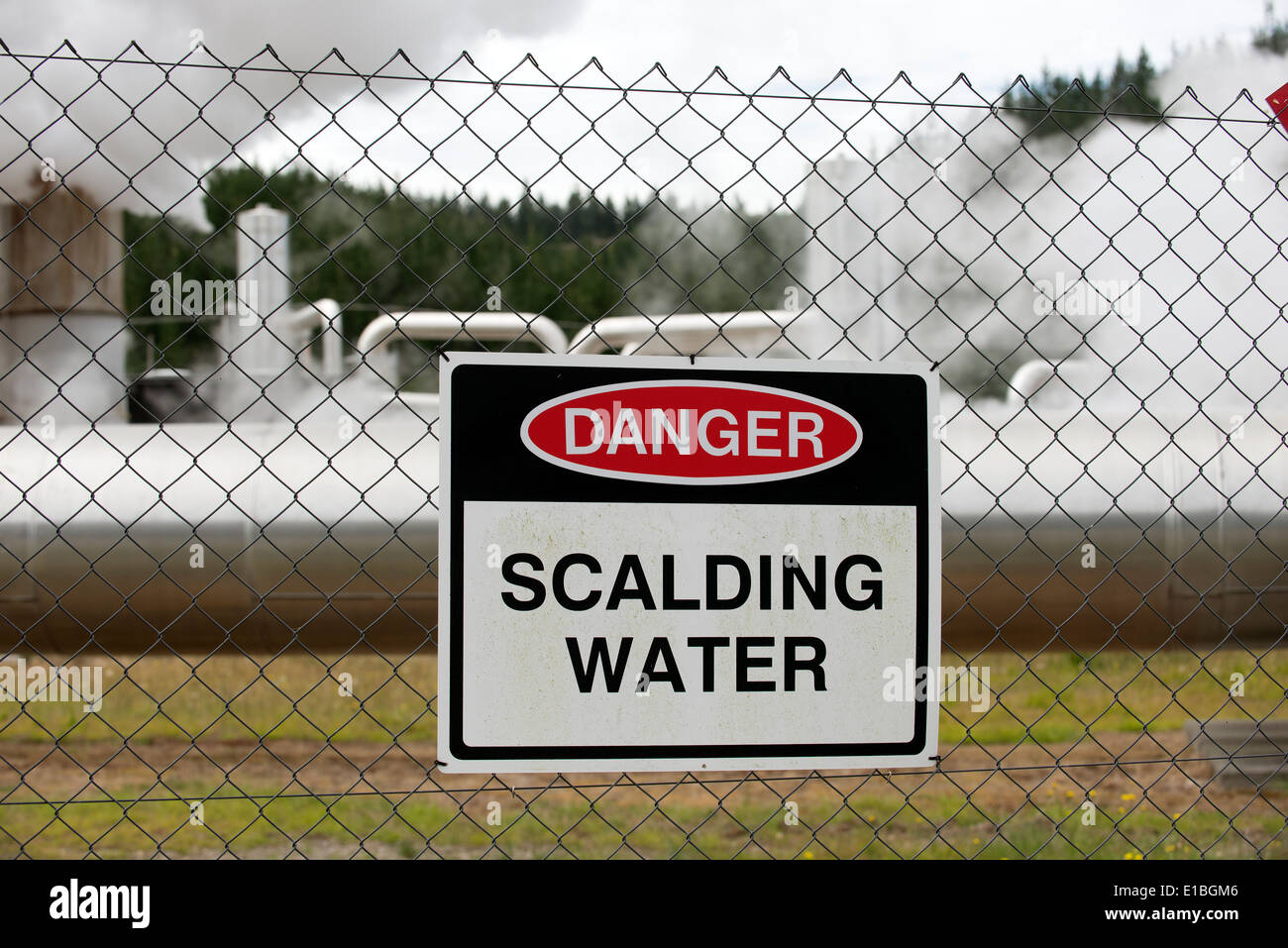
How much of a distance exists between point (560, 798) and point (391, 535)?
119 inches

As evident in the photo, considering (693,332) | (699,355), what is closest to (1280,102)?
(699,355)

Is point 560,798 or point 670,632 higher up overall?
point 670,632

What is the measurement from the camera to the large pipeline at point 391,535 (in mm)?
1724

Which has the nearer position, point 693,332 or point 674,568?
point 674,568

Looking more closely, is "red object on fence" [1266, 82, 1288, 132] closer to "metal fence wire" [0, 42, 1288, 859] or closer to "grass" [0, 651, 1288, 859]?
"metal fence wire" [0, 42, 1288, 859]

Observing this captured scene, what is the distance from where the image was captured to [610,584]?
1572 mm

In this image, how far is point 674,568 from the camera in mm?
1580

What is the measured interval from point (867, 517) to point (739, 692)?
36 centimetres

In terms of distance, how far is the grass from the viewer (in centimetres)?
371

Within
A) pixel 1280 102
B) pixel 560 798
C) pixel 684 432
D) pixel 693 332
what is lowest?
pixel 560 798

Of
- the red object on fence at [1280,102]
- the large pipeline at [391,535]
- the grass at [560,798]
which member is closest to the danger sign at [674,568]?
the large pipeline at [391,535]

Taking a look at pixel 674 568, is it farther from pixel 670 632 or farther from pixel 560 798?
pixel 560 798

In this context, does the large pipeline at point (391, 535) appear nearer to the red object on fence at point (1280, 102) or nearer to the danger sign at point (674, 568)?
the danger sign at point (674, 568)

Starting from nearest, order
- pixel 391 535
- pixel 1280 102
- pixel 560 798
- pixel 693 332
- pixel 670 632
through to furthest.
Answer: pixel 670 632 → pixel 391 535 → pixel 1280 102 → pixel 560 798 → pixel 693 332
